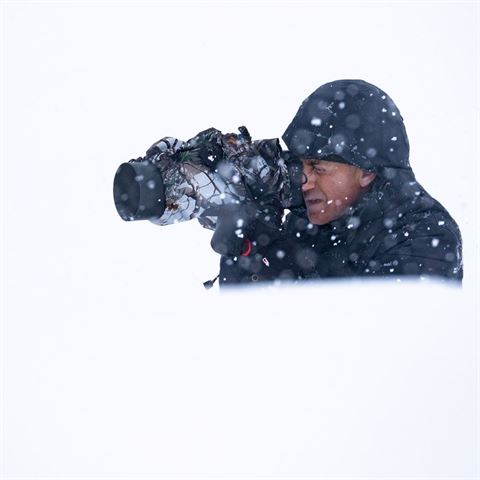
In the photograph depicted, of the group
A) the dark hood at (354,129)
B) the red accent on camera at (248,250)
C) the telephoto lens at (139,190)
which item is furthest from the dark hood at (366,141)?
the telephoto lens at (139,190)

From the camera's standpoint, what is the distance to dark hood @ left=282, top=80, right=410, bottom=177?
8.65 feet

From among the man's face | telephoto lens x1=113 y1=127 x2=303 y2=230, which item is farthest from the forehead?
telephoto lens x1=113 y1=127 x2=303 y2=230

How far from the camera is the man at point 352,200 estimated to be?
252cm

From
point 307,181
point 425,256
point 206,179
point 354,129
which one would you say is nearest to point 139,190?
point 206,179

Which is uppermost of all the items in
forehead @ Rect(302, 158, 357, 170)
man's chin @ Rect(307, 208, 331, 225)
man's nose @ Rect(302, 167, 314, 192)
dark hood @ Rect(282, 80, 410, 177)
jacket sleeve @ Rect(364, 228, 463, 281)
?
dark hood @ Rect(282, 80, 410, 177)

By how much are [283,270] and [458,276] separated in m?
0.65

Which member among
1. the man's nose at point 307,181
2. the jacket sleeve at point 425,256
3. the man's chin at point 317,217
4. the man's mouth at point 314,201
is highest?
the man's nose at point 307,181

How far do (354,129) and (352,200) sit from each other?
30 centimetres

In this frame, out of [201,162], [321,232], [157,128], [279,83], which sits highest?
[279,83]

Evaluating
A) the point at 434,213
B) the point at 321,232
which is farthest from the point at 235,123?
the point at 434,213

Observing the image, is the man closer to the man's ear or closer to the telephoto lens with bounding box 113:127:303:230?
the man's ear

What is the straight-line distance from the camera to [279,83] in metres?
6.45

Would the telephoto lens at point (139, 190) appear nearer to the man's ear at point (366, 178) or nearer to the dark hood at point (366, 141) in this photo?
the dark hood at point (366, 141)

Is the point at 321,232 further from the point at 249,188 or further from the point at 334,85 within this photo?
the point at 334,85
